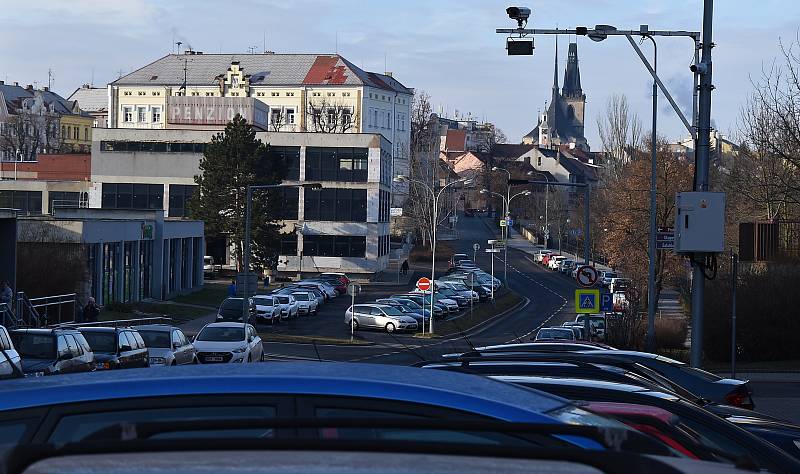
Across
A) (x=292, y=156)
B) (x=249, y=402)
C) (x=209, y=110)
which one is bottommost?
(x=249, y=402)

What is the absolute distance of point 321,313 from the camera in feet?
209

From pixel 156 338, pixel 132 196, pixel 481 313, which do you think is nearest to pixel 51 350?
pixel 156 338

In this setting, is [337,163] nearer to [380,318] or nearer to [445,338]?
[380,318]

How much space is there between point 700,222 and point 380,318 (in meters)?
34.7

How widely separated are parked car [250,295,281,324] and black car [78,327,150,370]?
29.1m

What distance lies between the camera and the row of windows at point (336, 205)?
3388 inches

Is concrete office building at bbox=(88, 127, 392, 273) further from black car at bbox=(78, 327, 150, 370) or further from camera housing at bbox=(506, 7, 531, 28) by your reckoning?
camera housing at bbox=(506, 7, 531, 28)

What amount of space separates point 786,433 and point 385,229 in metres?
81.8

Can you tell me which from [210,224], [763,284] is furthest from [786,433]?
[210,224]

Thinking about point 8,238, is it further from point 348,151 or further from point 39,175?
point 39,175

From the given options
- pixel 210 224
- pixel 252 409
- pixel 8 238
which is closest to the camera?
pixel 252 409

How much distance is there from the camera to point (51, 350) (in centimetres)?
2009

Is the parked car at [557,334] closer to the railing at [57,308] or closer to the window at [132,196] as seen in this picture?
the railing at [57,308]

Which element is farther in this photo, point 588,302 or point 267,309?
point 267,309
